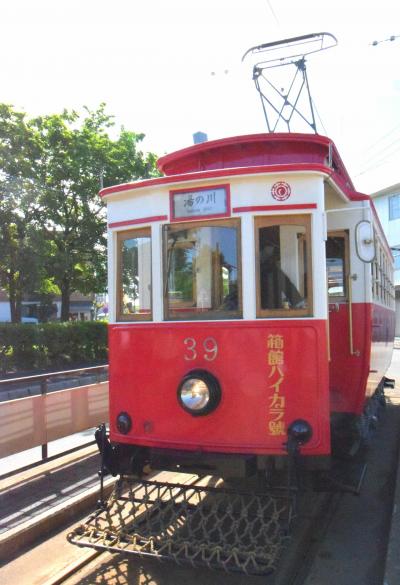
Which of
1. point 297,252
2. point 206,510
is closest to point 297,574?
point 206,510

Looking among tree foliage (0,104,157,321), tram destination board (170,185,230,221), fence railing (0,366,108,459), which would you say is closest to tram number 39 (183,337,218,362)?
tram destination board (170,185,230,221)

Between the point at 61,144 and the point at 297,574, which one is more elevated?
the point at 61,144

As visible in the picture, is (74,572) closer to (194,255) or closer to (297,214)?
(194,255)

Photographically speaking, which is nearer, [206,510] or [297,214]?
[297,214]

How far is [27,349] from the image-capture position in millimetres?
17406

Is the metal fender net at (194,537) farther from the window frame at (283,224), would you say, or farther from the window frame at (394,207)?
the window frame at (394,207)

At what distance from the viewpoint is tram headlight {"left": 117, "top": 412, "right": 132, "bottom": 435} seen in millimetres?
4391

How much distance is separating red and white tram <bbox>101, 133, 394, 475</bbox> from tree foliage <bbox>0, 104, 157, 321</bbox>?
14.0 metres

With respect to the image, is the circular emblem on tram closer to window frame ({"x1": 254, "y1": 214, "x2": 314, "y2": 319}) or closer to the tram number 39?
window frame ({"x1": 254, "y1": 214, "x2": 314, "y2": 319})

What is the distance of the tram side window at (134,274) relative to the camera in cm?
454

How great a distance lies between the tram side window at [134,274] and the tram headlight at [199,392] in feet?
2.47

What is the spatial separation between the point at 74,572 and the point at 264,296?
2.51m

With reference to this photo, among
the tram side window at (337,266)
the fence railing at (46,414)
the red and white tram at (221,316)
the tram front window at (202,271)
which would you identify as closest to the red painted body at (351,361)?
the tram side window at (337,266)

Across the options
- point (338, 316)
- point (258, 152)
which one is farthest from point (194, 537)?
point (258, 152)
